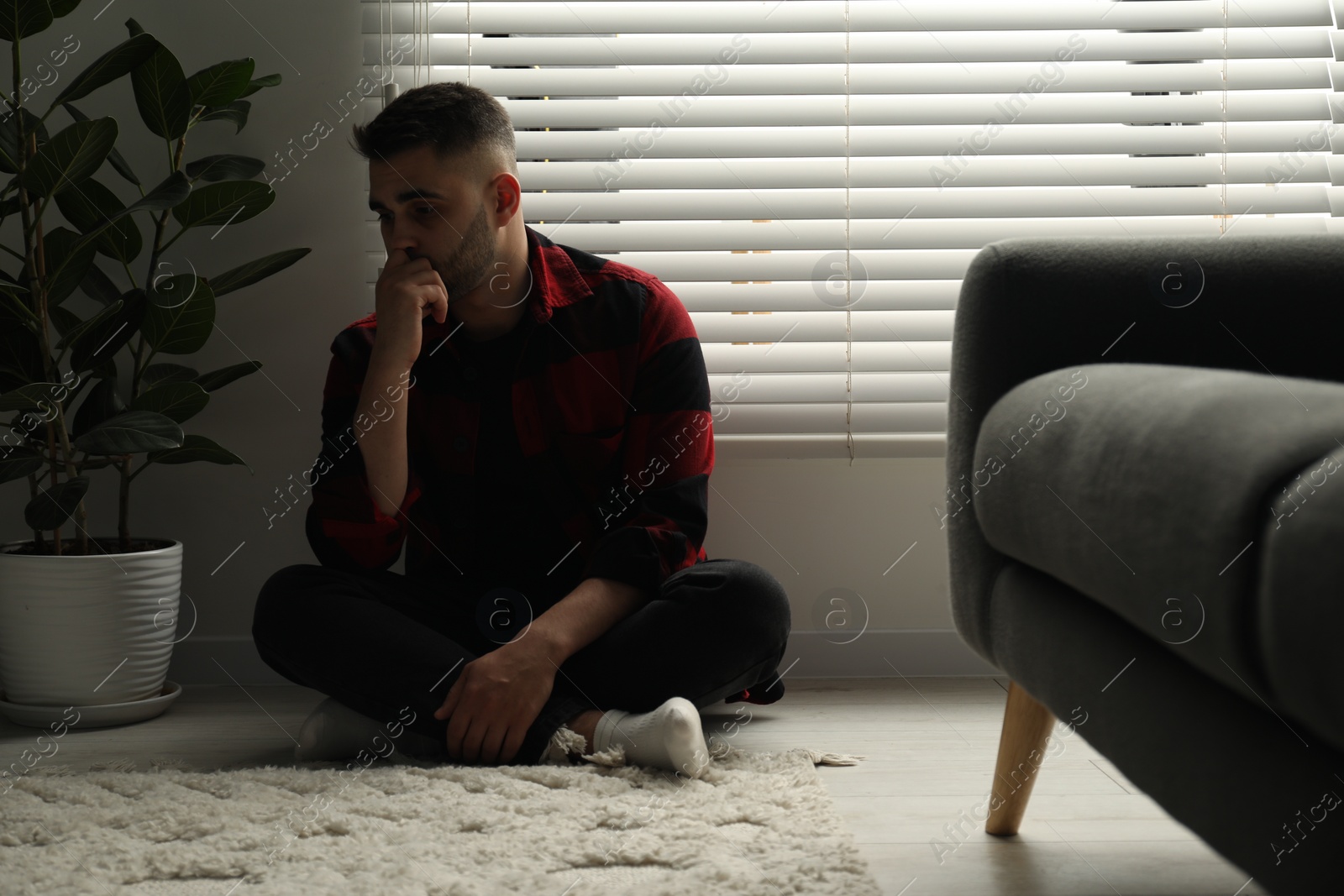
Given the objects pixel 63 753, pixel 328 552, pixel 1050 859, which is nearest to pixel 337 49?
pixel 328 552

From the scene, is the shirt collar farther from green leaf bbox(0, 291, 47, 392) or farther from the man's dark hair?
green leaf bbox(0, 291, 47, 392)

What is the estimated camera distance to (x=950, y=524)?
0.93 m

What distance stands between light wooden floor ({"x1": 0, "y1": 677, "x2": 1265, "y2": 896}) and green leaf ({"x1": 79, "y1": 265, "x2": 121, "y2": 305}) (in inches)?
24.3

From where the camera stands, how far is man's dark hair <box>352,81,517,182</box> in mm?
1369

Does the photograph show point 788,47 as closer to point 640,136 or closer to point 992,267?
point 640,136

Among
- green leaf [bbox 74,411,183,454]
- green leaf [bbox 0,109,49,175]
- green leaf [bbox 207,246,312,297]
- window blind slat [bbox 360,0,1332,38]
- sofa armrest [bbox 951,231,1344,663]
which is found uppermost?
window blind slat [bbox 360,0,1332,38]

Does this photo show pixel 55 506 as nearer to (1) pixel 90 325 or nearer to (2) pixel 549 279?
(1) pixel 90 325

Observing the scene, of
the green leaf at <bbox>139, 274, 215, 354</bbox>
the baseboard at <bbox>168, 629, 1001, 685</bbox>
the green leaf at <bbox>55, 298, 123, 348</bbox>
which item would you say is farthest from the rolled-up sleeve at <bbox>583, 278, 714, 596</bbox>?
the green leaf at <bbox>55, 298, 123, 348</bbox>

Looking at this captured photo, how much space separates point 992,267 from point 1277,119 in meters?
1.09

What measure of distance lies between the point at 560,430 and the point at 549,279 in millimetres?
226

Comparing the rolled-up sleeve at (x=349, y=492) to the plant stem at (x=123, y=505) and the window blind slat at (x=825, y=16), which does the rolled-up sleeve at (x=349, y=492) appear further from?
the window blind slat at (x=825, y=16)

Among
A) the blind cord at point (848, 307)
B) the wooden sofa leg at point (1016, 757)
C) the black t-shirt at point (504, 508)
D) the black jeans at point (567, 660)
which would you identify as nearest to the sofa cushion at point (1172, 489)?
the wooden sofa leg at point (1016, 757)

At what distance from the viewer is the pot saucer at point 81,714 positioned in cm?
142

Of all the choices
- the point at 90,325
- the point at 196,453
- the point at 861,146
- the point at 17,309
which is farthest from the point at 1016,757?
the point at 17,309
